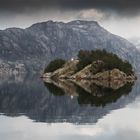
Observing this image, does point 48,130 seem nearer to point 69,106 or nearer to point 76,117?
point 76,117

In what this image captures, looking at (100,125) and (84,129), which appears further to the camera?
(100,125)

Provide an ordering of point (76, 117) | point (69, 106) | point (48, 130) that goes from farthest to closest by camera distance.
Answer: point (69, 106) < point (76, 117) < point (48, 130)

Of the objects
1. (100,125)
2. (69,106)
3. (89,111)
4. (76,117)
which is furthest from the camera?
(69,106)

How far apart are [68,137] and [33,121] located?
14637mm

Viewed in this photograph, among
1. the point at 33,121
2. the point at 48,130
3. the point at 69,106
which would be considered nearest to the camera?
the point at 48,130

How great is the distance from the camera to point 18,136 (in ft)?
133

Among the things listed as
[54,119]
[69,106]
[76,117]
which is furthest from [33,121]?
[69,106]

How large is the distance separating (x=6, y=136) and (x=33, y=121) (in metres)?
13.3

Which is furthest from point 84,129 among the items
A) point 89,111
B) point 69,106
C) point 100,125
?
point 69,106

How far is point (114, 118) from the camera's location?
5547 cm

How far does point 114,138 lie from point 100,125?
→ 9.61 metres

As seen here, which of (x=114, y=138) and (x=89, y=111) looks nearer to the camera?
(x=114, y=138)

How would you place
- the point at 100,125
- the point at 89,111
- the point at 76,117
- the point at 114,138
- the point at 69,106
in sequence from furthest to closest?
1. the point at 69,106
2. the point at 89,111
3. the point at 76,117
4. the point at 100,125
5. the point at 114,138

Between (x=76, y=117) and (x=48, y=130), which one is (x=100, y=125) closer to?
(x=48, y=130)
